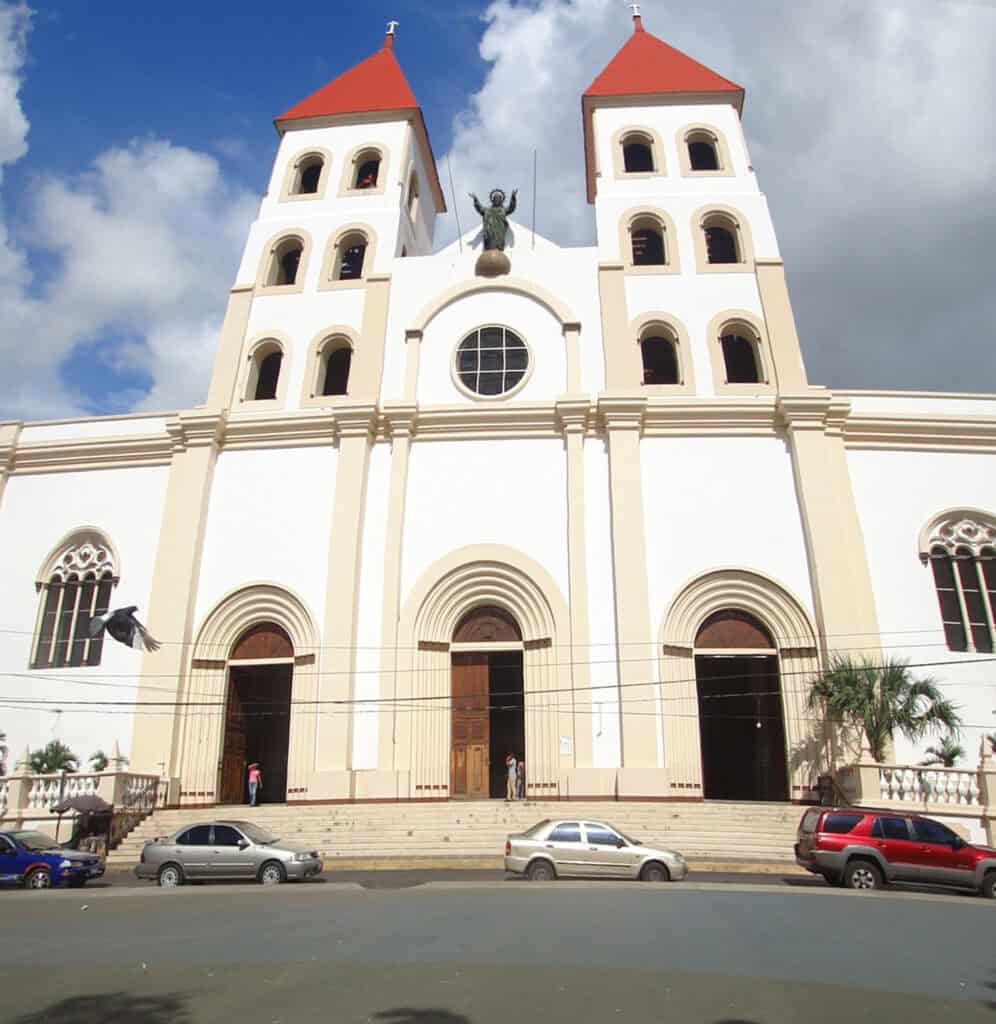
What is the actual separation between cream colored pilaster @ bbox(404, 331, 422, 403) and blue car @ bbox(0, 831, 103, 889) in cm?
1260

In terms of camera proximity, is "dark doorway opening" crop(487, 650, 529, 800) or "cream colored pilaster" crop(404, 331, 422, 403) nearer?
"dark doorway opening" crop(487, 650, 529, 800)

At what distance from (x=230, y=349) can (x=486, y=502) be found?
8.89m

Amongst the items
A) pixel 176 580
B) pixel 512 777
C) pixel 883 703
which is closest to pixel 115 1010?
pixel 512 777

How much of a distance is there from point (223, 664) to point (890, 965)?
1656cm

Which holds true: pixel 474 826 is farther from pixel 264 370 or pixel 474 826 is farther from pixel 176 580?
pixel 264 370

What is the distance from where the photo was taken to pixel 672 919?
8133 mm

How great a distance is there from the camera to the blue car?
13.2m

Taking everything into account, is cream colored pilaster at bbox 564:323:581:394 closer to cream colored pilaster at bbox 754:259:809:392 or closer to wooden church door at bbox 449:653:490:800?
cream colored pilaster at bbox 754:259:809:392

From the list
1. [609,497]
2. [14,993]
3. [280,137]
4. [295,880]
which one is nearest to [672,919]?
[14,993]

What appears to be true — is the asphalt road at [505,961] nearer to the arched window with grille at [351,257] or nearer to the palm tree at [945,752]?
the palm tree at [945,752]

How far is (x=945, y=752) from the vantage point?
666 inches

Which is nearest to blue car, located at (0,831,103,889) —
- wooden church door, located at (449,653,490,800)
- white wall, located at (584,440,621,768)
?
wooden church door, located at (449,653,490,800)

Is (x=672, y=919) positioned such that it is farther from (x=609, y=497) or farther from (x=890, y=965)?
(x=609, y=497)

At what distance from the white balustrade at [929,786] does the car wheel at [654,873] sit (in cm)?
597
